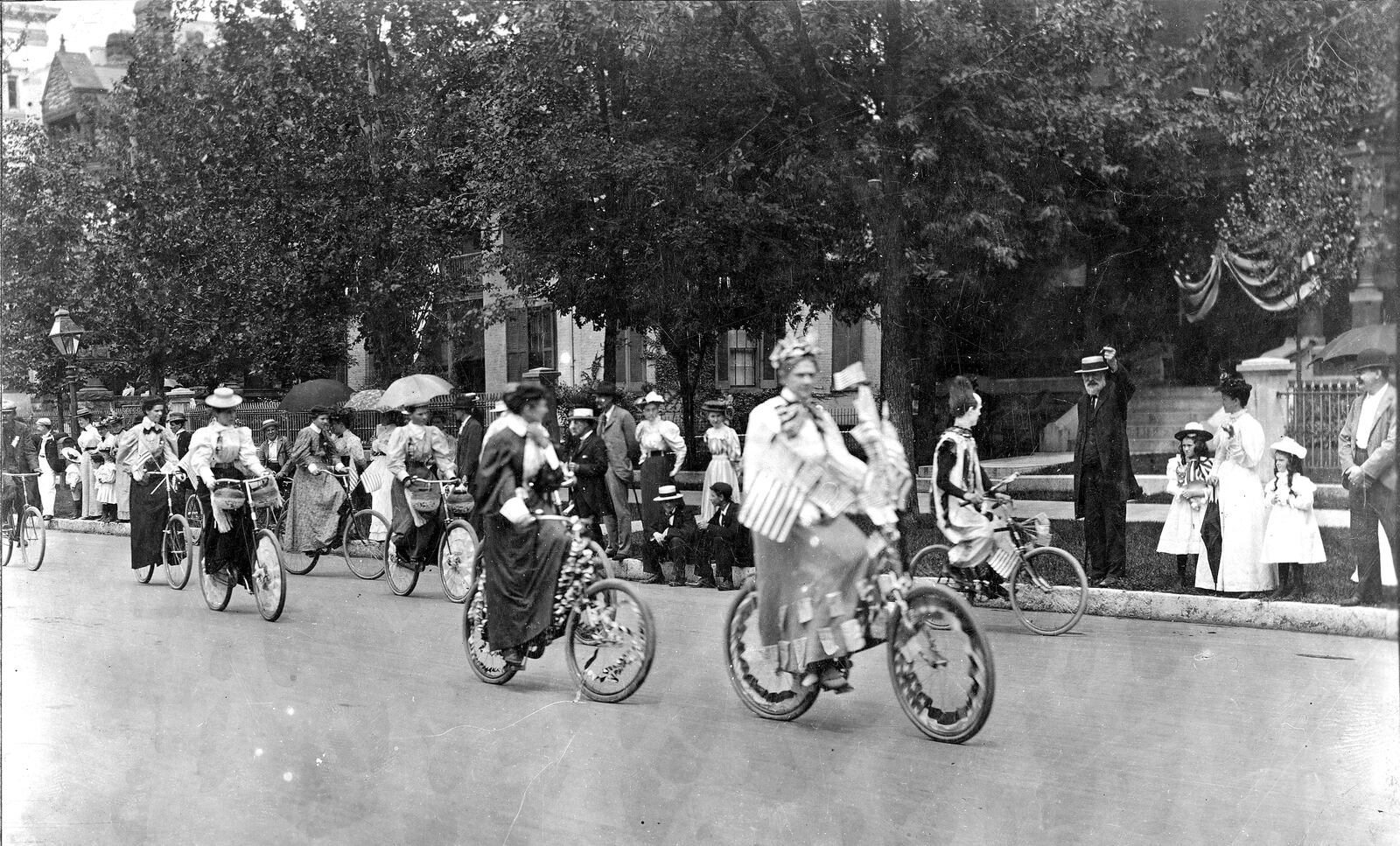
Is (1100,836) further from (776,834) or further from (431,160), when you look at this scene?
(431,160)

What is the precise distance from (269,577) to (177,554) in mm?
571

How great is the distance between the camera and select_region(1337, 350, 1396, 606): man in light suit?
15.1ft

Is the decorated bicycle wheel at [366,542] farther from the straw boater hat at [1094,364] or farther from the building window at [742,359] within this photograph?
the straw boater hat at [1094,364]

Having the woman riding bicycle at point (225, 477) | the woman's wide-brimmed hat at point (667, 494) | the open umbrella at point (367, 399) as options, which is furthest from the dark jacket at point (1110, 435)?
the woman riding bicycle at point (225, 477)

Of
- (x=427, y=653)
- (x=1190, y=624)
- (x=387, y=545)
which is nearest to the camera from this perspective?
(x=387, y=545)

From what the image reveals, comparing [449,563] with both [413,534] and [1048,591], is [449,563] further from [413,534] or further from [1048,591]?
[1048,591]

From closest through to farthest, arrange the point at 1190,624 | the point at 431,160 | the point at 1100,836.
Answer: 1. the point at 1100,836
2. the point at 431,160
3. the point at 1190,624

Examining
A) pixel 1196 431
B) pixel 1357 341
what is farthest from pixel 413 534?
pixel 1357 341

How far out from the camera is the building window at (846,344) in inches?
195

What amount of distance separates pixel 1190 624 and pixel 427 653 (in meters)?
4.54

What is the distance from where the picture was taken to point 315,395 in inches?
Result: 216

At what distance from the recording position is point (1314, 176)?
4887 millimetres

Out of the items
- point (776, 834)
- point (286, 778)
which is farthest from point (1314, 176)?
point (286, 778)

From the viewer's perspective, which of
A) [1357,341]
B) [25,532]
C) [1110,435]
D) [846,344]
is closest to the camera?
[1357,341]
